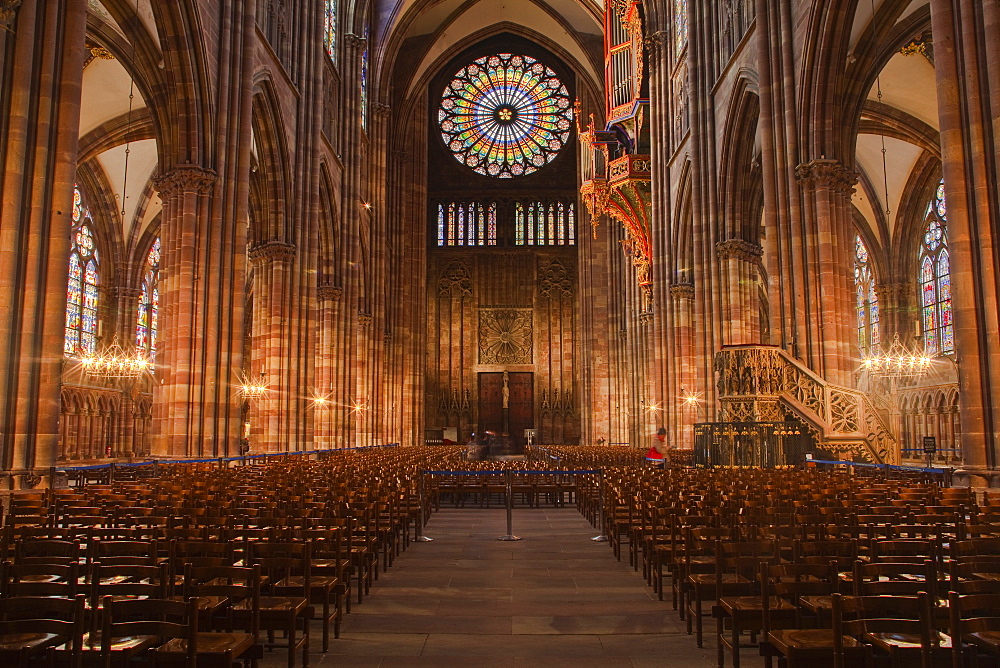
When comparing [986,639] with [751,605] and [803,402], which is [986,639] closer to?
[751,605]

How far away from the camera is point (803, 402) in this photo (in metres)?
16.7

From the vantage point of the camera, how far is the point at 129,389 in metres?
37.3

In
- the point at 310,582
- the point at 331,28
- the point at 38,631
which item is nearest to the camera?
the point at 38,631

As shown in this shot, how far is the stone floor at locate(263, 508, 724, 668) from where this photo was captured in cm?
539

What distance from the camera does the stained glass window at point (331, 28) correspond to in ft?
103

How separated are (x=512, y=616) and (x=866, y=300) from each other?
117 ft

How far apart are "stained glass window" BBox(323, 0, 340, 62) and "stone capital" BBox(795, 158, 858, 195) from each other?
19.3 m

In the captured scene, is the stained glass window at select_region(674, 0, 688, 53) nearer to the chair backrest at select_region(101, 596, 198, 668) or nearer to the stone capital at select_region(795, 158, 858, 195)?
the stone capital at select_region(795, 158, 858, 195)

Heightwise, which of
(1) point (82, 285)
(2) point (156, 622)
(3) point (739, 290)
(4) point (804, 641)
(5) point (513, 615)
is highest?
(1) point (82, 285)

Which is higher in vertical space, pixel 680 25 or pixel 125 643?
pixel 680 25

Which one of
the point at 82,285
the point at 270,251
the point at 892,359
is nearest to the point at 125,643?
the point at 270,251

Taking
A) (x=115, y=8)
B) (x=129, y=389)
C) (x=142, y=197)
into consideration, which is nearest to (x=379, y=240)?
(x=142, y=197)

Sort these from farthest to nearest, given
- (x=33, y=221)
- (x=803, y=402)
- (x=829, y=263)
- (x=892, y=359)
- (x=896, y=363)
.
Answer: (x=896, y=363), (x=892, y=359), (x=829, y=263), (x=803, y=402), (x=33, y=221)

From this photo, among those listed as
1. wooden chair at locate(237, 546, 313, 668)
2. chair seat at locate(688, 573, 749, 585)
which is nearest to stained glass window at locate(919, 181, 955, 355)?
chair seat at locate(688, 573, 749, 585)
